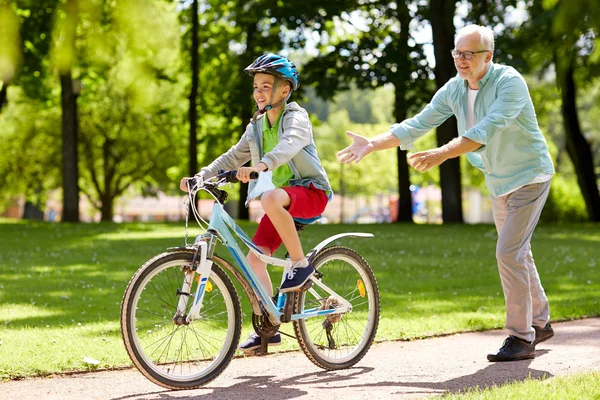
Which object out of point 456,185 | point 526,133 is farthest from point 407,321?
point 456,185

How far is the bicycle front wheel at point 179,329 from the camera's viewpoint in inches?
189

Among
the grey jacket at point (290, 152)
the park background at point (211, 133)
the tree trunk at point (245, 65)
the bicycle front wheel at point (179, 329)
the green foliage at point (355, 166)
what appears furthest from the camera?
the green foliage at point (355, 166)

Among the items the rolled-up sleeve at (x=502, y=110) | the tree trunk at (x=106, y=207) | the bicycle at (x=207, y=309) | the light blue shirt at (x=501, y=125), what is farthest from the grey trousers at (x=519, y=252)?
the tree trunk at (x=106, y=207)

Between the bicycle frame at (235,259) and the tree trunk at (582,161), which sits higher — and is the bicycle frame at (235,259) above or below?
below

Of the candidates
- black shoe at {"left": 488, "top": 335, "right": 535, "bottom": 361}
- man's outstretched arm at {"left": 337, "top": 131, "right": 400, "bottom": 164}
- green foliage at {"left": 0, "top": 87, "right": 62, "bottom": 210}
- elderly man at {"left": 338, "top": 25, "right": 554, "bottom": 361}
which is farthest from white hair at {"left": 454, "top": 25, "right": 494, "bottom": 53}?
green foliage at {"left": 0, "top": 87, "right": 62, "bottom": 210}

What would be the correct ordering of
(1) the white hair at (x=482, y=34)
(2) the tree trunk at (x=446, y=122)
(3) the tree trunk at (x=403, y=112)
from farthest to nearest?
(3) the tree trunk at (x=403, y=112)
(2) the tree trunk at (x=446, y=122)
(1) the white hair at (x=482, y=34)

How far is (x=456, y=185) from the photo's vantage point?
24.4 m

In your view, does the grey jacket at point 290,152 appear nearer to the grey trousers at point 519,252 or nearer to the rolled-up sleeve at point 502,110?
the rolled-up sleeve at point 502,110

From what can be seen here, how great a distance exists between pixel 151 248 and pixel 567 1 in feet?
40.0

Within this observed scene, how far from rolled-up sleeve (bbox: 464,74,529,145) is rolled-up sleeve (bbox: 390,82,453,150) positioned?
17.3 inches

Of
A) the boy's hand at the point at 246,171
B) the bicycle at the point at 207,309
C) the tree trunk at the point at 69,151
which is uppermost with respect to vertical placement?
the tree trunk at the point at 69,151

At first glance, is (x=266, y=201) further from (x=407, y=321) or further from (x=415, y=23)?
(x=415, y=23)

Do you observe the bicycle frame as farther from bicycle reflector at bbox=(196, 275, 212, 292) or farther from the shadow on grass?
the shadow on grass

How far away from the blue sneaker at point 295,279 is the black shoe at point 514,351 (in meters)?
1.38
